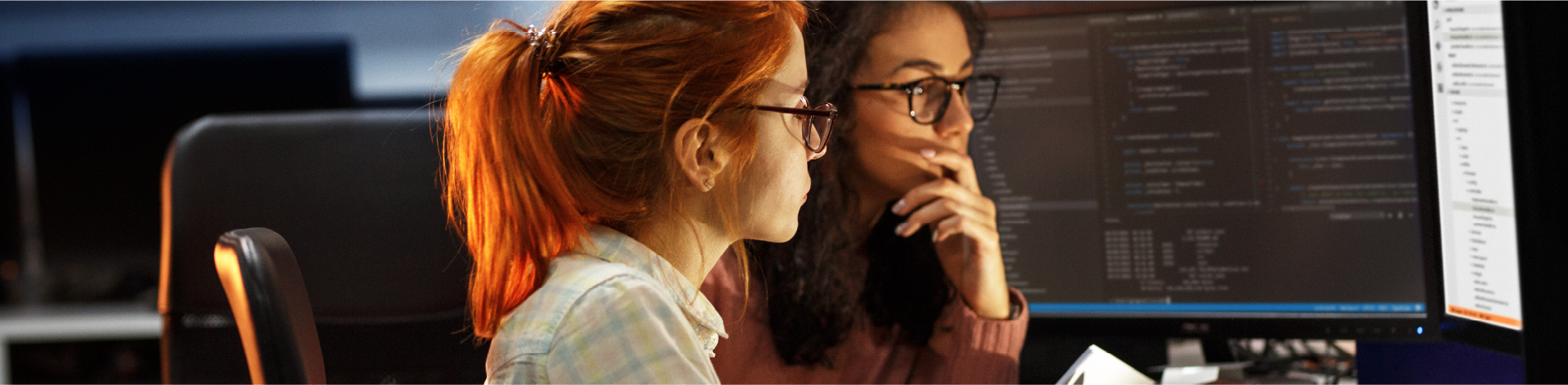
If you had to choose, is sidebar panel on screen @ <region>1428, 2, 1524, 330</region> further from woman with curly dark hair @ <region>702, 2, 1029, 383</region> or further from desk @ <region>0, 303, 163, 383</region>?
desk @ <region>0, 303, 163, 383</region>

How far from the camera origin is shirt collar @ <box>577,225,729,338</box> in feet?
2.06

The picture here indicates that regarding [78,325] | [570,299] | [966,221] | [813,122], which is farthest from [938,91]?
[78,325]

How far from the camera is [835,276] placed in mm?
1037

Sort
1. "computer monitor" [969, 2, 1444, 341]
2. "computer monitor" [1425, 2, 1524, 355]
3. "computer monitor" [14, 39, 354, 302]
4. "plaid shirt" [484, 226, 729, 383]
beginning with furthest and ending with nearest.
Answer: "computer monitor" [14, 39, 354, 302] < "computer monitor" [969, 2, 1444, 341] < "computer monitor" [1425, 2, 1524, 355] < "plaid shirt" [484, 226, 729, 383]

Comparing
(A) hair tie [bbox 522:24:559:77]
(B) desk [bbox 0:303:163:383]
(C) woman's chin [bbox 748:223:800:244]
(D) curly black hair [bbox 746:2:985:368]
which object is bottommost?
(B) desk [bbox 0:303:163:383]

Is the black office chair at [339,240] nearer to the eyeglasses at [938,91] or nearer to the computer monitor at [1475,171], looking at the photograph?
the eyeglasses at [938,91]

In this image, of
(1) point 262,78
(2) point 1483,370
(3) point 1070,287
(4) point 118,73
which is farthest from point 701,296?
(4) point 118,73

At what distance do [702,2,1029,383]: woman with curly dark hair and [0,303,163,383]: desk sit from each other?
89.2 inches

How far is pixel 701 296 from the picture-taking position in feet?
2.37

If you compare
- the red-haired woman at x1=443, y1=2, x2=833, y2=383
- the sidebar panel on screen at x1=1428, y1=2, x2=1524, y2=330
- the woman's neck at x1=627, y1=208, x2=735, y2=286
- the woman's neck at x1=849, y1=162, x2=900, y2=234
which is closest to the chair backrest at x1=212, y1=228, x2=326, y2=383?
the red-haired woman at x1=443, y1=2, x2=833, y2=383

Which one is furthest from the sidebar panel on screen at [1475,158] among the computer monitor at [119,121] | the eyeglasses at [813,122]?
the computer monitor at [119,121]

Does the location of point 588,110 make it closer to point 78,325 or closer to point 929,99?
point 929,99

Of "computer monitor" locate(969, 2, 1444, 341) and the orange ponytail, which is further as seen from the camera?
"computer monitor" locate(969, 2, 1444, 341)

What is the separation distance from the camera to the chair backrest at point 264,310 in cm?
61
